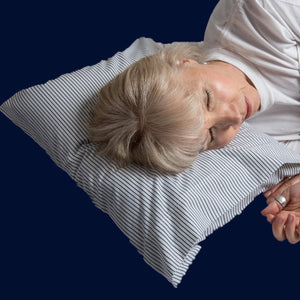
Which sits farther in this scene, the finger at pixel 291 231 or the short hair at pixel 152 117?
the finger at pixel 291 231

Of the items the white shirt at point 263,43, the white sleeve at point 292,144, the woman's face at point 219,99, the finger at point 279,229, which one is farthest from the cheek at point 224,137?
the white sleeve at point 292,144

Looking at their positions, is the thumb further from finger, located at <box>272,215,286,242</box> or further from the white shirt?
the white shirt

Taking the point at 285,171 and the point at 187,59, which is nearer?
the point at 187,59

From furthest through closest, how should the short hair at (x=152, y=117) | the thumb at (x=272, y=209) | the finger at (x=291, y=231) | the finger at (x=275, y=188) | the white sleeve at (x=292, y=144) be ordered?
the white sleeve at (x=292, y=144) → the finger at (x=275, y=188) → the thumb at (x=272, y=209) → the finger at (x=291, y=231) → the short hair at (x=152, y=117)

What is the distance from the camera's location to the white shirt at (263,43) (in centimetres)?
187

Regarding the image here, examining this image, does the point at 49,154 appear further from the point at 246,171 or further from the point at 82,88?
the point at 246,171

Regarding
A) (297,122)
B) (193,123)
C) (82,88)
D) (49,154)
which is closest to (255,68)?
(297,122)

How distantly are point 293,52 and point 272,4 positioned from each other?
242 mm

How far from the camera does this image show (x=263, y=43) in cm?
192

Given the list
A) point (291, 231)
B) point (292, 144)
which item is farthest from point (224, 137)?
point (292, 144)

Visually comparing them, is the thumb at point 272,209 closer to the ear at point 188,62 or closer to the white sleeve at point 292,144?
the white sleeve at point 292,144

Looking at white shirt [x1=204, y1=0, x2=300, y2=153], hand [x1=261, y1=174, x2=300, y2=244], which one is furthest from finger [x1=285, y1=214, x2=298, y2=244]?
white shirt [x1=204, y1=0, x2=300, y2=153]

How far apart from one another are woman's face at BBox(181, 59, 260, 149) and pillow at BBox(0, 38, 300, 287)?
0.10 meters

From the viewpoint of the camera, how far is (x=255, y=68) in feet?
6.50
